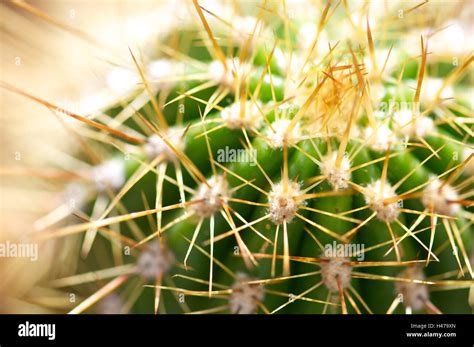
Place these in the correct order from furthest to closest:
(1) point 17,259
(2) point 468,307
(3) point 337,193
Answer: (1) point 17,259 → (2) point 468,307 → (3) point 337,193

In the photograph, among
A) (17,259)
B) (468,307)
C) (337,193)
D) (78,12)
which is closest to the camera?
(337,193)

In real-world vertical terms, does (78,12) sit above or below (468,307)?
above

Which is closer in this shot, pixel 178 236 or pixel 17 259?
pixel 178 236

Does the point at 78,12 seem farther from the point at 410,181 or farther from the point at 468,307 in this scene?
the point at 468,307

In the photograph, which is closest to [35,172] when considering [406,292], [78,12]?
[78,12]
